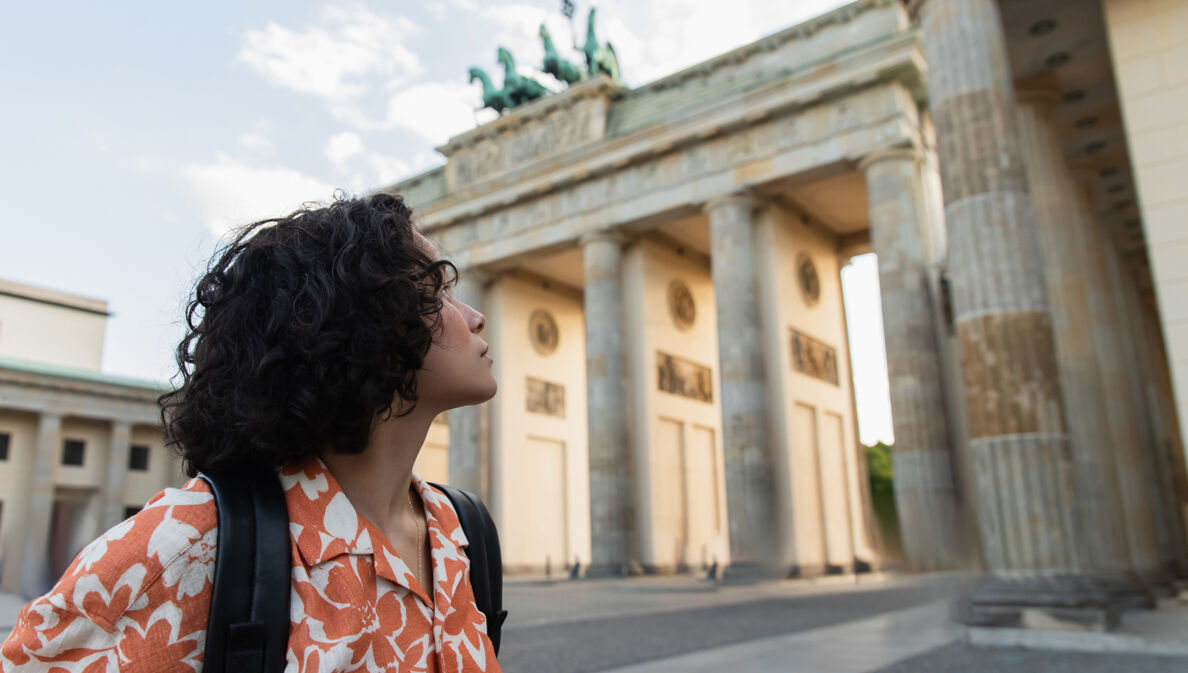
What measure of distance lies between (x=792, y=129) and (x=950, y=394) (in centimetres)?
883

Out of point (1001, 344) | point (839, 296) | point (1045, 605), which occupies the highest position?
point (839, 296)

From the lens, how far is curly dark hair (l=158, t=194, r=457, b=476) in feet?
4.33

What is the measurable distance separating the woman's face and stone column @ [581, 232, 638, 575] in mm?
25028

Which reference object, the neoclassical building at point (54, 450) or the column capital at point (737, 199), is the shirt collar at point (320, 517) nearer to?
the column capital at point (737, 199)

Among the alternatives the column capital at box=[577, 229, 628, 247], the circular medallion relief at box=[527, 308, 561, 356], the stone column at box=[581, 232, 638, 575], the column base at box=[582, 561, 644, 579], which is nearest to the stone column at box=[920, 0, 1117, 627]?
the column base at box=[582, 561, 644, 579]

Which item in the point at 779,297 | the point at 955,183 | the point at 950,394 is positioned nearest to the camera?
the point at 955,183

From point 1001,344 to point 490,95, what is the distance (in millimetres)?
27556

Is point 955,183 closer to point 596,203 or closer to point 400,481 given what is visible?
point 400,481

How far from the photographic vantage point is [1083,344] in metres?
13.2

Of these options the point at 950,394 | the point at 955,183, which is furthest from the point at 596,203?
the point at 955,183

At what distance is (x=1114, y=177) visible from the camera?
18.4 meters

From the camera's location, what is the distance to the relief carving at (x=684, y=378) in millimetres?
28891

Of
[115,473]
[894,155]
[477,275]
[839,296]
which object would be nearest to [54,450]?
[115,473]

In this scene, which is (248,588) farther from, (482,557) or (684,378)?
(684,378)
